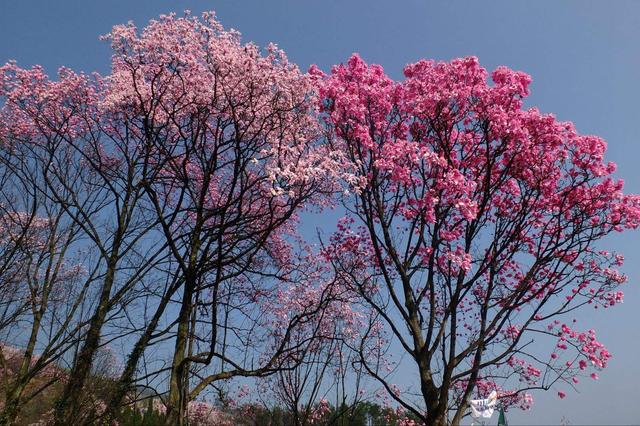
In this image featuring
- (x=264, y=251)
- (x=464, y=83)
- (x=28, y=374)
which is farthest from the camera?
(x=264, y=251)

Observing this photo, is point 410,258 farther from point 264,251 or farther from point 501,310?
point 264,251

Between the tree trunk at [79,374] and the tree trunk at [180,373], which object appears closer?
the tree trunk at [180,373]

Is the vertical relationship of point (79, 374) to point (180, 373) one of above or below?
below

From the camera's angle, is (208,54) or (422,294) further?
(422,294)

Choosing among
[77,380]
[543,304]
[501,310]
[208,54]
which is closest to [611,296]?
[543,304]

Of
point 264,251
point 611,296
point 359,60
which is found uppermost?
point 359,60

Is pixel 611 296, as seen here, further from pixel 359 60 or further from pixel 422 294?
pixel 359 60

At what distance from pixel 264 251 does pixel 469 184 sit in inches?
215

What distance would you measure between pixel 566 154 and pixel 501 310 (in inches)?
143

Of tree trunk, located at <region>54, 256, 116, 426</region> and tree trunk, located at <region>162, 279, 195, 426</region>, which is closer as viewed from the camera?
tree trunk, located at <region>162, 279, 195, 426</region>

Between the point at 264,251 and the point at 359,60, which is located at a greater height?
the point at 359,60

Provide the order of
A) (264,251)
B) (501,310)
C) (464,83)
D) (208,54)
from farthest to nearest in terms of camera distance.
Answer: (264,251) < (464,83) < (501,310) < (208,54)

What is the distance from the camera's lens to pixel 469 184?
884cm

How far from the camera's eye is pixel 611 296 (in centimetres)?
1038
